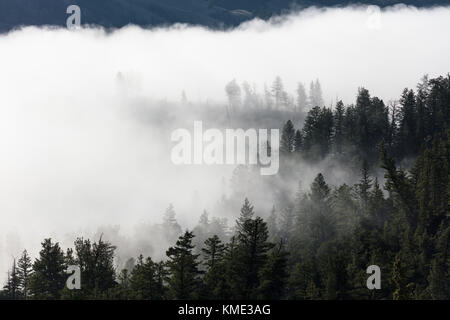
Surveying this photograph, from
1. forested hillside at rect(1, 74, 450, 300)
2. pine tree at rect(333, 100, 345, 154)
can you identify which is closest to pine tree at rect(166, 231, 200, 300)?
forested hillside at rect(1, 74, 450, 300)

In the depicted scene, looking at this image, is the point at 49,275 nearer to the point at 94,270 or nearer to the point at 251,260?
the point at 94,270

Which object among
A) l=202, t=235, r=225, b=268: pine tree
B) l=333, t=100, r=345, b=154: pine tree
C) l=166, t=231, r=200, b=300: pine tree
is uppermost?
l=333, t=100, r=345, b=154: pine tree

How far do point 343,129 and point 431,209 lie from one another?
5134cm

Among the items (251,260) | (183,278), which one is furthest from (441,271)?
(183,278)

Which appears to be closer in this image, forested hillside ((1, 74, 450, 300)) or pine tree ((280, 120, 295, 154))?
forested hillside ((1, 74, 450, 300))

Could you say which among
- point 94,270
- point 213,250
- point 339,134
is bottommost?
point 94,270

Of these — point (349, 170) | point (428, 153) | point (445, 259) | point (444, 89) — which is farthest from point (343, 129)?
point (445, 259)

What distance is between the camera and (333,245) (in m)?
94.5

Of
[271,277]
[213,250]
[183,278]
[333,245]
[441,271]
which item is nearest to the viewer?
[271,277]

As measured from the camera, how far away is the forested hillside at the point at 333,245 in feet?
233

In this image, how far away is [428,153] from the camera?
102m

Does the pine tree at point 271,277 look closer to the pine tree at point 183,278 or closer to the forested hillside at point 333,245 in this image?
the forested hillside at point 333,245

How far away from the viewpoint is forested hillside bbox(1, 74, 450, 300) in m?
71.1

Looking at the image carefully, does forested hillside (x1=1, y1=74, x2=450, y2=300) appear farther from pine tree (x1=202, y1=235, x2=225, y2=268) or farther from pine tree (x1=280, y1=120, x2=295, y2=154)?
pine tree (x1=280, y1=120, x2=295, y2=154)
